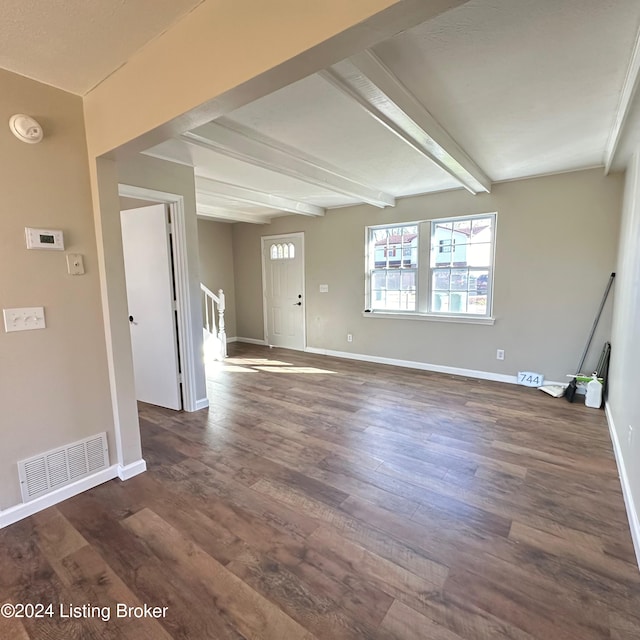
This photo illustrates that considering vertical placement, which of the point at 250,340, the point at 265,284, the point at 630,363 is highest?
the point at 265,284

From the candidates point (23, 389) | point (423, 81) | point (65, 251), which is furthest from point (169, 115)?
point (23, 389)

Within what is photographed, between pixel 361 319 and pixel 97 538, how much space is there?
420cm

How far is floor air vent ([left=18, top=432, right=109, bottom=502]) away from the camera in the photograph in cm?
201

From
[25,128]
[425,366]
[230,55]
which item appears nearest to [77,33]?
[25,128]

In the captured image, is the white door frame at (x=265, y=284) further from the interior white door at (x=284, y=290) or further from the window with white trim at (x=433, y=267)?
the window with white trim at (x=433, y=267)

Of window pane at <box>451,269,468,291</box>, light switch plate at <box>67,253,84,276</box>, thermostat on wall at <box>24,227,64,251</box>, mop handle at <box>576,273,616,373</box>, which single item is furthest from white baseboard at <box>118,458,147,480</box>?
mop handle at <box>576,273,616,373</box>

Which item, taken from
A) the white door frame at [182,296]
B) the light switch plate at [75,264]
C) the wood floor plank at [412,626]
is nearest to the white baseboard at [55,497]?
the white door frame at [182,296]

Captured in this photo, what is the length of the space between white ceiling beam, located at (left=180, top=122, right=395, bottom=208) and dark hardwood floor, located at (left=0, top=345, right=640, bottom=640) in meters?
2.35

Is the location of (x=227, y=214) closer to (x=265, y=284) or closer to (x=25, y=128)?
(x=265, y=284)

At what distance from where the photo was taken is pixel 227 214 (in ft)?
18.6

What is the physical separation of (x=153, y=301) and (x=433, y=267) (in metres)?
3.50

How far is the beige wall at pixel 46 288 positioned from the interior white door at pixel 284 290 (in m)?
4.07

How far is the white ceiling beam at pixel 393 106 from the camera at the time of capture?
67.9 inches

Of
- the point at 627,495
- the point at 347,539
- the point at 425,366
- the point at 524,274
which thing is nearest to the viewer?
the point at 347,539
